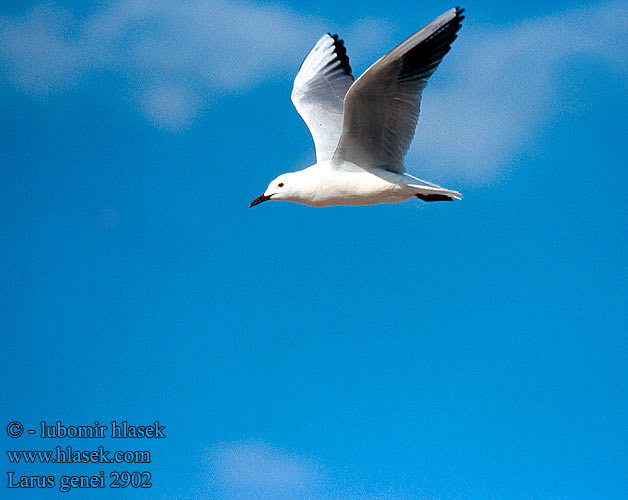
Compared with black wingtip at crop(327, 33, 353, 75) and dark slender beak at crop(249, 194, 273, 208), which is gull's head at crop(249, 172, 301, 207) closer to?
dark slender beak at crop(249, 194, 273, 208)

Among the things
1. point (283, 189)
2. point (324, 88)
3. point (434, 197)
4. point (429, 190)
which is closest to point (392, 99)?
point (429, 190)

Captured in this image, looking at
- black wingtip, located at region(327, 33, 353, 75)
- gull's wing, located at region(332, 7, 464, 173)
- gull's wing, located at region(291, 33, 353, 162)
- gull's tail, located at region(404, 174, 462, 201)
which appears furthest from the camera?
black wingtip, located at region(327, 33, 353, 75)

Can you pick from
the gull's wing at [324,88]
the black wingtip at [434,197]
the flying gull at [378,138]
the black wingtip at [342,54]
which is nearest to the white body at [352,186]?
the flying gull at [378,138]

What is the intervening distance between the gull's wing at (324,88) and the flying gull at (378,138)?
0.03 m

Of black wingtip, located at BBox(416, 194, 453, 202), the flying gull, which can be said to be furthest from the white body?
black wingtip, located at BBox(416, 194, 453, 202)

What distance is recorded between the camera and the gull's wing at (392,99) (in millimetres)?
6086

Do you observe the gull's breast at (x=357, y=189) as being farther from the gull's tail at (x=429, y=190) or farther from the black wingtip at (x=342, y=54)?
the black wingtip at (x=342, y=54)

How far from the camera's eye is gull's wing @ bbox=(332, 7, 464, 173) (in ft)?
20.0

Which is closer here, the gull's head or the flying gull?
the flying gull

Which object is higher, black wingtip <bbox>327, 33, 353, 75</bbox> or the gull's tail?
black wingtip <bbox>327, 33, 353, 75</bbox>

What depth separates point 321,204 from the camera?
7023mm

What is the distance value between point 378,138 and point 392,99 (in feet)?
1.31

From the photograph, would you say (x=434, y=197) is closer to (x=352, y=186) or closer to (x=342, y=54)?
(x=352, y=186)

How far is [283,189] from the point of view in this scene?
709 cm
